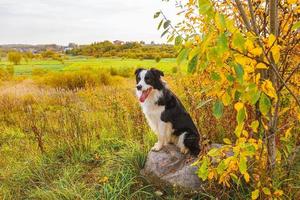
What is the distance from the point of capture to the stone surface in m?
4.01

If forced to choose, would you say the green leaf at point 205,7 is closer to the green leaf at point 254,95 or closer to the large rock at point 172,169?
the green leaf at point 254,95

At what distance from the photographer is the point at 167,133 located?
4.53 m

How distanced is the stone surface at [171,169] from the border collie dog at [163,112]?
0.33 ft

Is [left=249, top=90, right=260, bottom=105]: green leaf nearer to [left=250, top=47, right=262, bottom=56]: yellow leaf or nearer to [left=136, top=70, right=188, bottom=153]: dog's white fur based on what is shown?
[left=250, top=47, right=262, bottom=56]: yellow leaf

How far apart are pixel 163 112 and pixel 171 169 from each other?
719 millimetres

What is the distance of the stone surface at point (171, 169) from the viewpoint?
4012 millimetres

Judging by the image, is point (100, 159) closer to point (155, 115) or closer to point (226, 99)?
point (155, 115)

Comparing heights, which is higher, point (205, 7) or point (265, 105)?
point (205, 7)

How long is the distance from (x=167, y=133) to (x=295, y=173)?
1.53m

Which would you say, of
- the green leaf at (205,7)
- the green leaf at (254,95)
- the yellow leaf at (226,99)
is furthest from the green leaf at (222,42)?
Result: the yellow leaf at (226,99)

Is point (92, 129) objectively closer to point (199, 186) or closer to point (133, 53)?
point (199, 186)

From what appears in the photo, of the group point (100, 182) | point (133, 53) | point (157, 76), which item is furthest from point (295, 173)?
point (133, 53)

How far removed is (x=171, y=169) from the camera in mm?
4219

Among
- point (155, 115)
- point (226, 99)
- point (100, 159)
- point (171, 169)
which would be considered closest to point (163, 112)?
point (155, 115)
